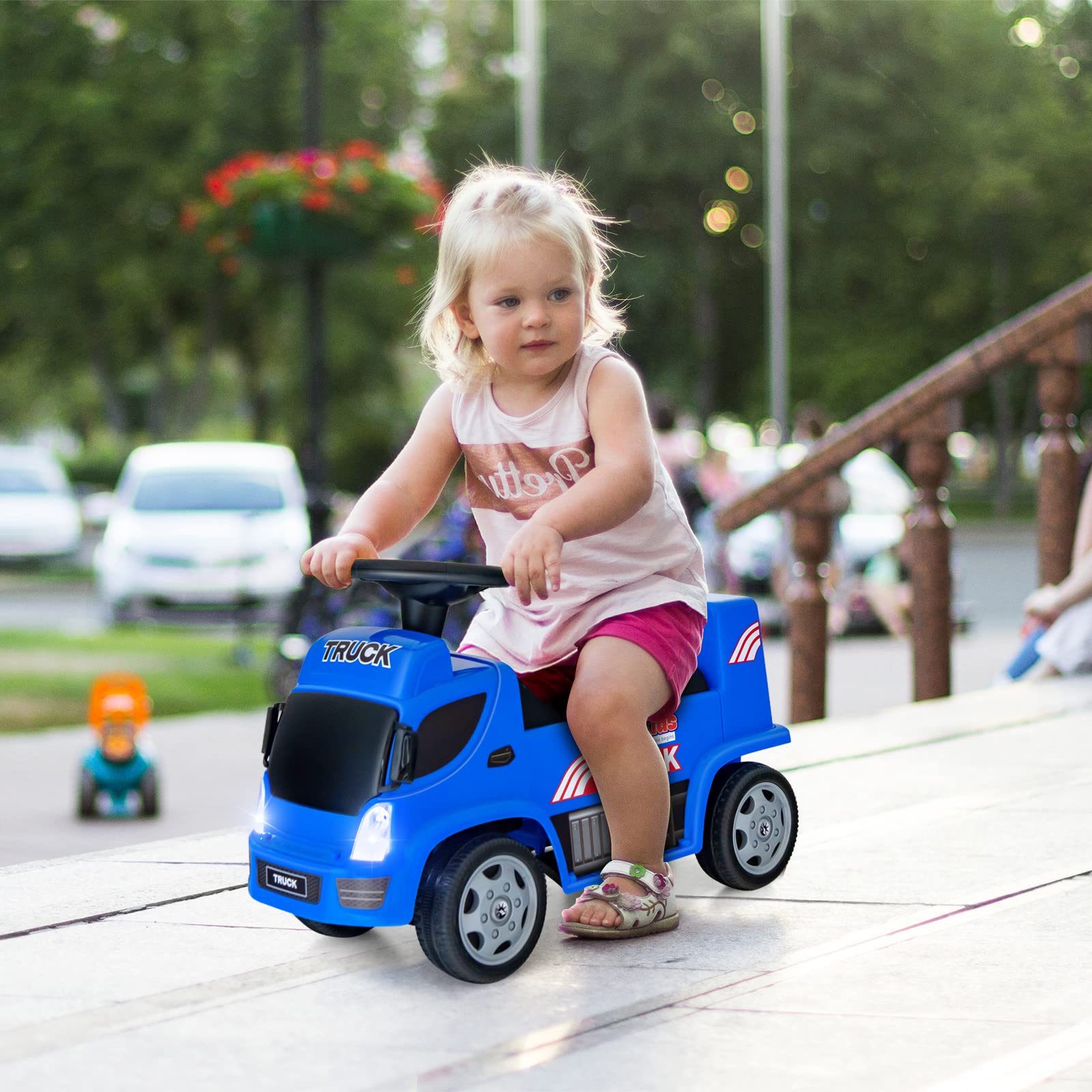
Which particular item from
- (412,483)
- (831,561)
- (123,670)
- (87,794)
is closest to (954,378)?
(412,483)

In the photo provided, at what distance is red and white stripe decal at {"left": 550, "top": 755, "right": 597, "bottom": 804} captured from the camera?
120 inches

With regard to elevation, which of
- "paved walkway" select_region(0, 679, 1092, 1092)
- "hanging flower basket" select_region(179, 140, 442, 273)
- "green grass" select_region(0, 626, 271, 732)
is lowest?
"green grass" select_region(0, 626, 271, 732)

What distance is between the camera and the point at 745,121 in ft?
112

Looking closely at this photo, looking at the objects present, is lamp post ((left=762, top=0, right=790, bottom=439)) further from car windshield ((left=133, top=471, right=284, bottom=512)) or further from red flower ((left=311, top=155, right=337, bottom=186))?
red flower ((left=311, top=155, right=337, bottom=186))

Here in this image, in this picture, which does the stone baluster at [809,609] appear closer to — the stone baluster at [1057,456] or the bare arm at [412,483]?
the stone baluster at [1057,456]

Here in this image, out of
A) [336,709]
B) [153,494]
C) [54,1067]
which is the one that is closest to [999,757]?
[336,709]

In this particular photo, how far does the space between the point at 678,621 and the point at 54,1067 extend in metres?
1.27

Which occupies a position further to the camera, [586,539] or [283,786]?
[586,539]

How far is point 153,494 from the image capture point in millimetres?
15992

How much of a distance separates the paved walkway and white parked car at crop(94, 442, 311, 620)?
11064 millimetres

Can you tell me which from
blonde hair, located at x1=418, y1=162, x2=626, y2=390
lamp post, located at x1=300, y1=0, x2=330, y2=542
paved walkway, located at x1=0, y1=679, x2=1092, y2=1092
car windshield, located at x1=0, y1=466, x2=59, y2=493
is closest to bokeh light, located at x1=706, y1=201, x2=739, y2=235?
car windshield, located at x1=0, y1=466, x2=59, y2=493

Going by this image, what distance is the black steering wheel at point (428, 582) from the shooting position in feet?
9.29

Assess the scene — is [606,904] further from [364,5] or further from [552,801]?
[364,5]

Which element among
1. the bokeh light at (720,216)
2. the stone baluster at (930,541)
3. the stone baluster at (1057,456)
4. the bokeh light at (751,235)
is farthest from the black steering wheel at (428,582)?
the bokeh light at (751,235)
